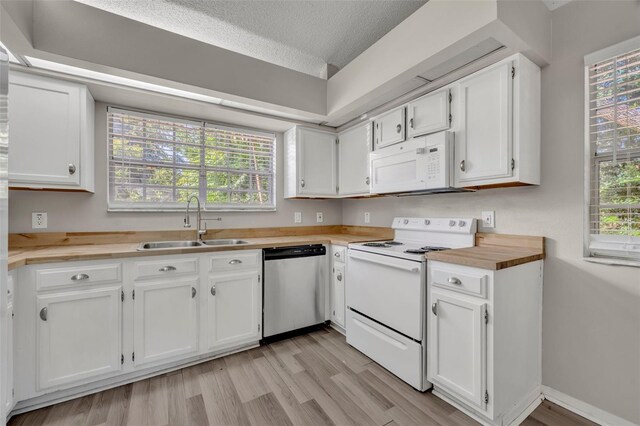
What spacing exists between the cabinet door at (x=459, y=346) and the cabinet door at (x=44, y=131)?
8.95ft

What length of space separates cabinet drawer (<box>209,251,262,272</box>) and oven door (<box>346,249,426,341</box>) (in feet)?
2.75

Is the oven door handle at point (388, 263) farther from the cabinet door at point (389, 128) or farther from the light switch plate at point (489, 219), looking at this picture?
the cabinet door at point (389, 128)

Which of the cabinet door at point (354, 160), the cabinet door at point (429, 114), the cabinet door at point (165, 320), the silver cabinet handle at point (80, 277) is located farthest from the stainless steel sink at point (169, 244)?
the cabinet door at point (429, 114)

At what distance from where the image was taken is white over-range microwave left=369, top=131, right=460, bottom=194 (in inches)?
77.9

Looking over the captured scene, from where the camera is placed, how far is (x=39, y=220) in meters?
2.11

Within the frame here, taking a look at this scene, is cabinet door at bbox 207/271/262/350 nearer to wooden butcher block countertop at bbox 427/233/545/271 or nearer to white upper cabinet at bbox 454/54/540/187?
wooden butcher block countertop at bbox 427/233/545/271

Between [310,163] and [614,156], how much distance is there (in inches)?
93.6

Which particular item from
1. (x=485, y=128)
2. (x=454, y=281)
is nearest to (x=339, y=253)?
(x=454, y=281)

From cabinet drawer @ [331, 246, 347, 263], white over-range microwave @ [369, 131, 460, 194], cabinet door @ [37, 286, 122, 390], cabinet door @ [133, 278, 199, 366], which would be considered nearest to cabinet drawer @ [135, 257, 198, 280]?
cabinet door @ [133, 278, 199, 366]

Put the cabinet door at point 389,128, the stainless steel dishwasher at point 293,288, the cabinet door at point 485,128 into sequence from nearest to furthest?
the cabinet door at point 485,128, the cabinet door at point 389,128, the stainless steel dishwasher at point 293,288

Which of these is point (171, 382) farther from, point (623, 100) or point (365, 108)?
point (623, 100)

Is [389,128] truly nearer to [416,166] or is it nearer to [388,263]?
[416,166]

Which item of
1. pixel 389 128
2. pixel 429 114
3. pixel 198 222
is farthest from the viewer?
pixel 198 222

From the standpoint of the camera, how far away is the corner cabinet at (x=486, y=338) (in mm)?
1478
